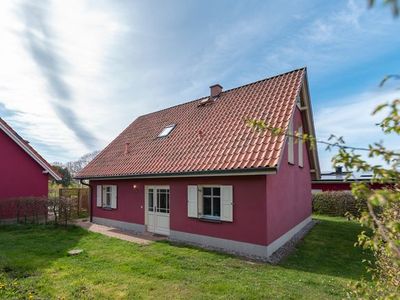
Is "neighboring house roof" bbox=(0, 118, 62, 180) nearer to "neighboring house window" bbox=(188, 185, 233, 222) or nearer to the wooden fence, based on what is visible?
the wooden fence

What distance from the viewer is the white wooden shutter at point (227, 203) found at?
30.7 feet

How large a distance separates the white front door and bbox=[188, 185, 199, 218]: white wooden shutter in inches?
60.3

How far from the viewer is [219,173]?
9.34m

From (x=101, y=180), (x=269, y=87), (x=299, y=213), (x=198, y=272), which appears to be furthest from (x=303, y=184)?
(x=101, y=180)

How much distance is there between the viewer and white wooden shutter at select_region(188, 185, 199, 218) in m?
10.3

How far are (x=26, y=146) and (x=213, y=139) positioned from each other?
1092 centimetres

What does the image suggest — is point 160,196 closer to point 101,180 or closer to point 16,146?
point 101,180

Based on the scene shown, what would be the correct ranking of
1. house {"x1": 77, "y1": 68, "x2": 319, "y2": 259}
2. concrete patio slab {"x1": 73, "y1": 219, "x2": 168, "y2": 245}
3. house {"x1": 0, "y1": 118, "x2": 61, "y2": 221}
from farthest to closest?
house {"x1": 0, "y1": 118, "x2": 61, "y2": 221}
concrete patio slab {"x1": 73, "y1": 219, "x2": 168, "y2": 245}
house {"x1": 77, "y1": 68, "x2": 319, "y2": 259}

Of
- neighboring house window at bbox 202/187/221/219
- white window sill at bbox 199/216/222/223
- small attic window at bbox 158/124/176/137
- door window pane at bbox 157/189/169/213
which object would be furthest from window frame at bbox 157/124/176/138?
white window sill at bbox 199/216/222/223

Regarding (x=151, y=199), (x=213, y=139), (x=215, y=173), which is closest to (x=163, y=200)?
(x=151, y=199)

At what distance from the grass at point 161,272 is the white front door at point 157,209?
161 centimetres

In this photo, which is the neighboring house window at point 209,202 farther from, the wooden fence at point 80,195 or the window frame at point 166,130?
the wooden fence at point 80,195

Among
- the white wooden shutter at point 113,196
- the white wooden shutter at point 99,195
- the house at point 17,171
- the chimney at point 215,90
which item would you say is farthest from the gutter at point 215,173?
the house at point 17,171

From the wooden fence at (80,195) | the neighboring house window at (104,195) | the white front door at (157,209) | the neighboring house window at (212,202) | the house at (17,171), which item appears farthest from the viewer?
the wooden fence at (80,195)
